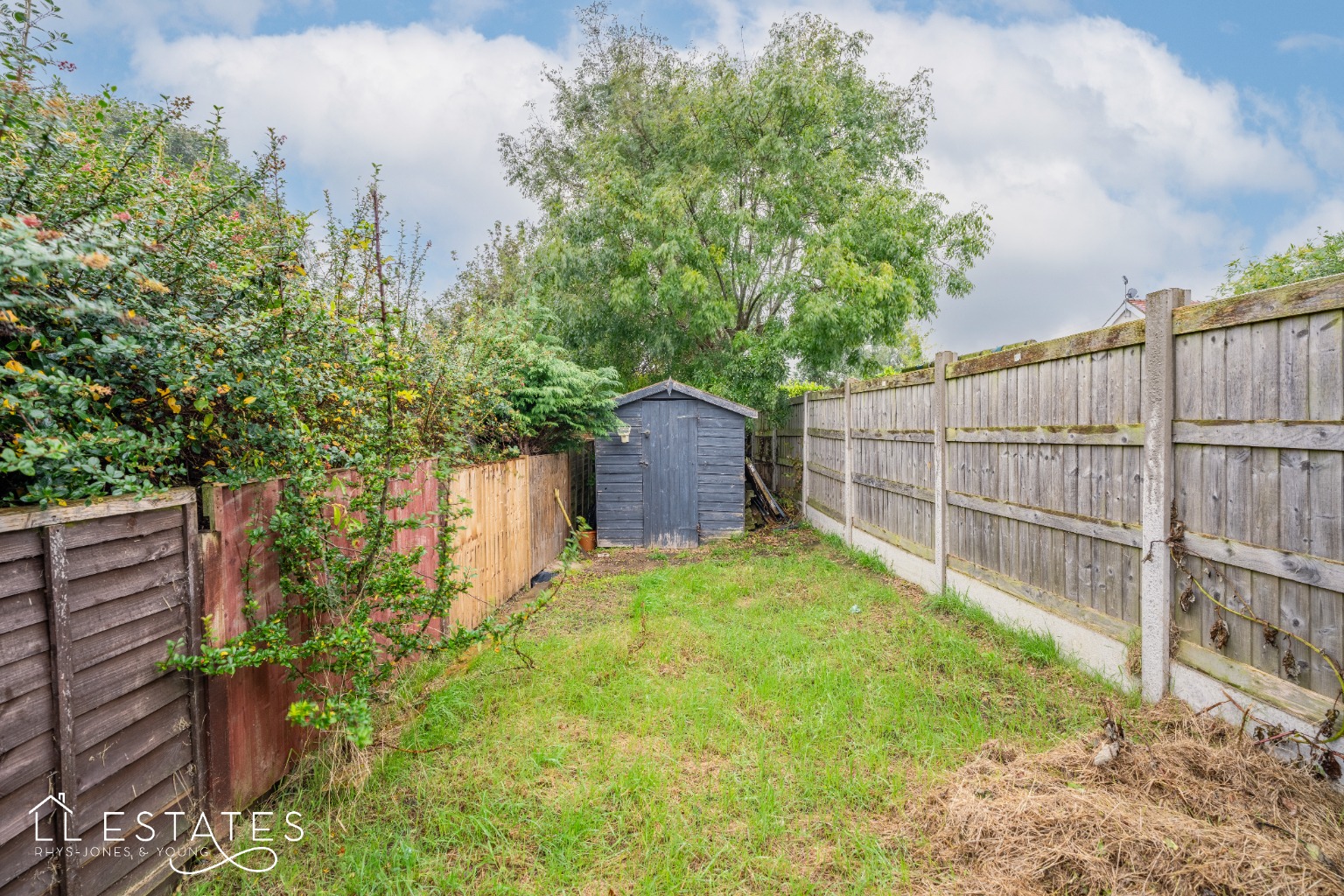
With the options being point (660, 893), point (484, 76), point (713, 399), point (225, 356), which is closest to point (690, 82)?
point (484, 76)

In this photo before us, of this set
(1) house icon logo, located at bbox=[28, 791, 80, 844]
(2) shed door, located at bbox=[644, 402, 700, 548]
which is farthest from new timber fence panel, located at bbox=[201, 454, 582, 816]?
(2) shed door, located at bbox=[644, 402, 700, 548]

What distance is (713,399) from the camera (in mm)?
9297

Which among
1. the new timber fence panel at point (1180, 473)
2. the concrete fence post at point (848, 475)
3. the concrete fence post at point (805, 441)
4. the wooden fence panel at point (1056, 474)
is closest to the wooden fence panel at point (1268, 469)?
the new timber fence panel at point (1180, 473)

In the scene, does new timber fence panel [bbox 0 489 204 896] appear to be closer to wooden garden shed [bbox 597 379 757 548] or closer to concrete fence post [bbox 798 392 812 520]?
wooden garden shed [bbox 597 379 757 548]

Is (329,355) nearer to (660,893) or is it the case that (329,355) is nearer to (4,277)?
(4,277)

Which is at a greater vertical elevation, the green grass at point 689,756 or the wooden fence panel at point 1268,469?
the wooden fence panel at point 1268,469

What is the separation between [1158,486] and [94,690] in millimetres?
4340

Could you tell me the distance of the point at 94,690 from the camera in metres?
1.86

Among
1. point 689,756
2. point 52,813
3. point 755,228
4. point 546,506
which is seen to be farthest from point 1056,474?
point 755,228

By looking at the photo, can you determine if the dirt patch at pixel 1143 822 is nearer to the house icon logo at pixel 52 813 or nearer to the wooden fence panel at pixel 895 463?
the house icon logo at pixel 52 813

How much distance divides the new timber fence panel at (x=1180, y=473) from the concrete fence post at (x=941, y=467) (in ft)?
0.14

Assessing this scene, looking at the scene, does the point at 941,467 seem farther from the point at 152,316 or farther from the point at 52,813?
the point at 52,813

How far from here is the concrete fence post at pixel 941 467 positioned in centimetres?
548

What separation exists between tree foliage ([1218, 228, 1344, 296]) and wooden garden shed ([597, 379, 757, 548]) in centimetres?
1252
